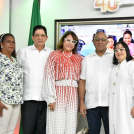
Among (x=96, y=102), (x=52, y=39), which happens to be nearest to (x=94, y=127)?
(x=96, y=102)

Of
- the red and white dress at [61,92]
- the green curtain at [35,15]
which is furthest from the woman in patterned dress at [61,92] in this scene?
the green curtain at [35,15]

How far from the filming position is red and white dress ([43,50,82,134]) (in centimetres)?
231

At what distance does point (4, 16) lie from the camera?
3520 millimetres

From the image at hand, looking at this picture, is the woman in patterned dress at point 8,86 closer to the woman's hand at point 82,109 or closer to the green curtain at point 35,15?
the woman's hand at point 82,109

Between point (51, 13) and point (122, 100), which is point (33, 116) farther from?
point (51, 13)

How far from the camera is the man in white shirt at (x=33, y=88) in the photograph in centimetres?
252

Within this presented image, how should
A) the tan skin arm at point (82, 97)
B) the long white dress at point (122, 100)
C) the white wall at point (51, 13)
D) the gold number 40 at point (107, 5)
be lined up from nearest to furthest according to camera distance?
1. the long white dress at point (122, 100)
2. the tan skin arm at point (82, 97)
3. the gold number 40 at point (107, 5)
4. the white wall at point (51, 13)

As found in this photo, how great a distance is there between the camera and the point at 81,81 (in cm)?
248

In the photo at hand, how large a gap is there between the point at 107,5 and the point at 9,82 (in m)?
1.97

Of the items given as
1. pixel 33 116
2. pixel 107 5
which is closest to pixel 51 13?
pixel 107 5

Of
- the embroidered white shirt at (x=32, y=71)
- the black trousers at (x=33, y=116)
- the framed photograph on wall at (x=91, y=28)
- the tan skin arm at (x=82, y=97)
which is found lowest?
the black trousers at (x=33, y=116)

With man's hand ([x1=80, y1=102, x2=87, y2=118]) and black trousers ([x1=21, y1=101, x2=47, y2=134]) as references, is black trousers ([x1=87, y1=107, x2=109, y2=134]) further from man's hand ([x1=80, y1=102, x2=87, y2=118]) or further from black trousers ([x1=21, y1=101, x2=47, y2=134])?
black trousers ([x1=21, y1=101, x2=47, y2=134])

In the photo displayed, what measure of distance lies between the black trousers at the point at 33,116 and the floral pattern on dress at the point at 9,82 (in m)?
0.26

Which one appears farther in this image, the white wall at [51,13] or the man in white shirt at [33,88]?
the white wall at [51,13]
